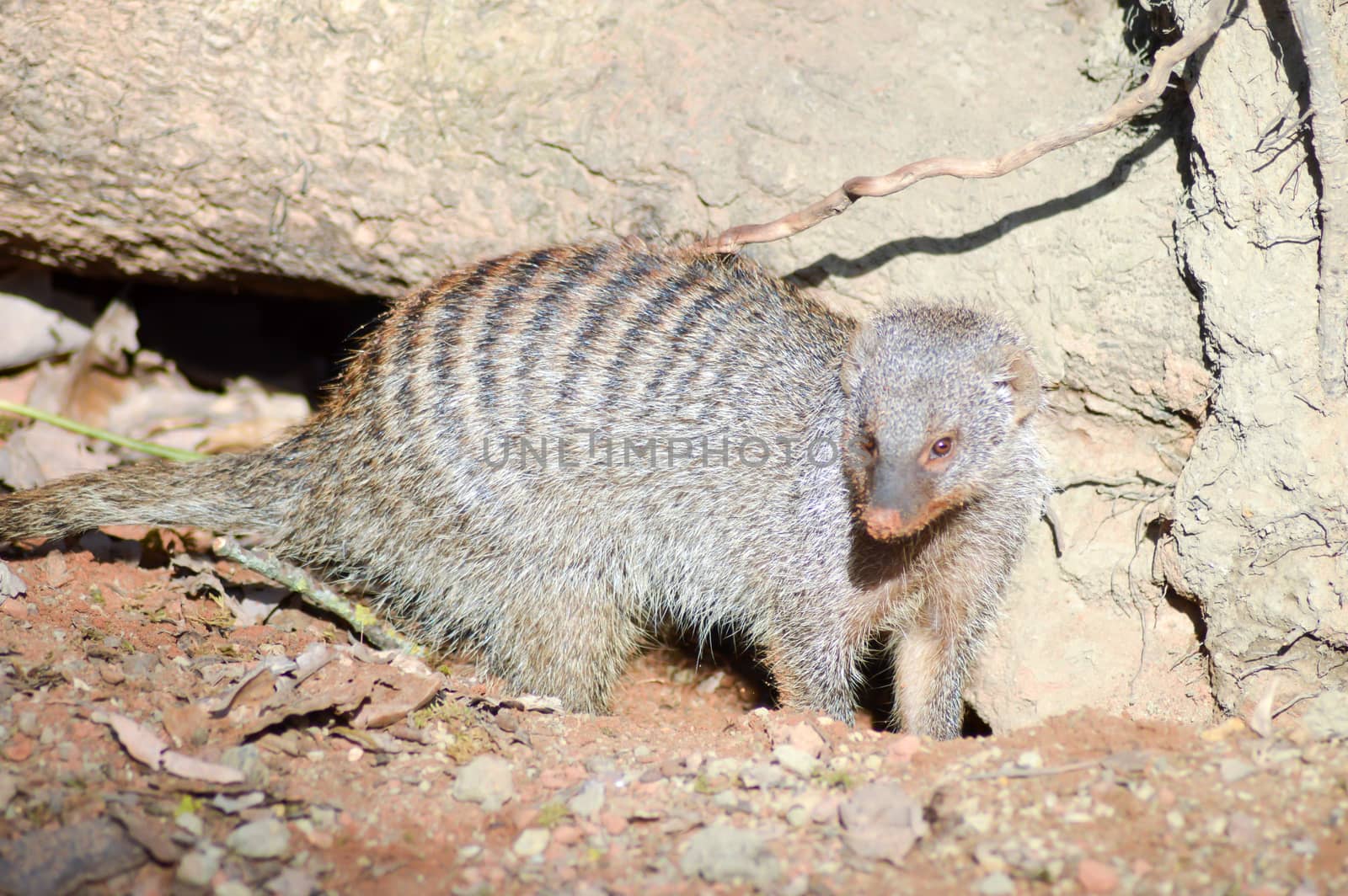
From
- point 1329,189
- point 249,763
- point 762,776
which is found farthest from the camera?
point 1329,189

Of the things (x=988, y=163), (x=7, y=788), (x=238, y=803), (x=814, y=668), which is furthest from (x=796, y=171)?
(x=7, y=788)

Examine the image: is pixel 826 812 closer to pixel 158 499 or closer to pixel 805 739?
pixel 805 739

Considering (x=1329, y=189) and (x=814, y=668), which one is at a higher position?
(x=1329, y=189)

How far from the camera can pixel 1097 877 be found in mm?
1825

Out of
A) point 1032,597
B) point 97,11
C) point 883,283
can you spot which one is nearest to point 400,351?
point 97,11

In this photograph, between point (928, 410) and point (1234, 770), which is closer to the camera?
point (1234, 770)

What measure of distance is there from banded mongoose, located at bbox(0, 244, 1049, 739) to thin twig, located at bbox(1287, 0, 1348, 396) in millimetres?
779

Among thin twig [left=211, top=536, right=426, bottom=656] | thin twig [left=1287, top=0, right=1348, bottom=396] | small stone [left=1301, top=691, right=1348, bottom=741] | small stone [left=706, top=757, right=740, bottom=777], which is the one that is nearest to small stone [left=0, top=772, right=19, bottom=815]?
thin twig [left=211, top=536, right=426, bottom=656]

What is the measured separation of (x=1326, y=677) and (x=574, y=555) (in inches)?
84.3

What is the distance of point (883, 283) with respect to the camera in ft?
11.0

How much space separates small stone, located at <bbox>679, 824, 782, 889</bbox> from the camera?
1.90 meters

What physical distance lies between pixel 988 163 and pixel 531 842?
220cm

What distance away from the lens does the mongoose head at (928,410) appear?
245 cm

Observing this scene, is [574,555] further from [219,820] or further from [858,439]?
[219,820]
